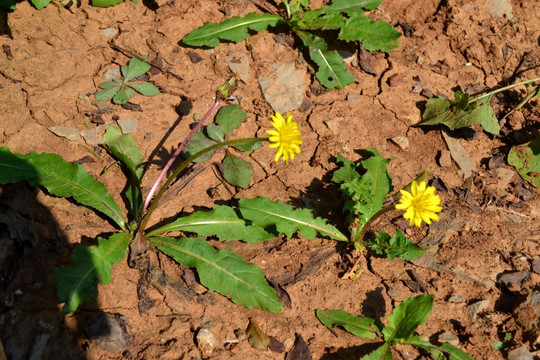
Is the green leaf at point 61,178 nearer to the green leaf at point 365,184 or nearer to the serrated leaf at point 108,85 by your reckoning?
the serrated leaf at point 108,85

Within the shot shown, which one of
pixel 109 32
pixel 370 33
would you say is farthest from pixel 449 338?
pixel 109 32

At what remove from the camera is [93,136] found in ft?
13.1

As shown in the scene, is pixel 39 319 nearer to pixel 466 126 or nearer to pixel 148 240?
pixel 148 240

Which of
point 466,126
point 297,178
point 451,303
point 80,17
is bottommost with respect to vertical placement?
point 451,303

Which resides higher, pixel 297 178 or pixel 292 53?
pixel 292 53

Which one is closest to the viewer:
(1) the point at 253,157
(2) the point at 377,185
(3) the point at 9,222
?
(3) the point at 9,222

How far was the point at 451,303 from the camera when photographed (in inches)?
141

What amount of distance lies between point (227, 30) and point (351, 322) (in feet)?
9.28

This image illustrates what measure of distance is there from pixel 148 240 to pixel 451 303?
2.24 meters

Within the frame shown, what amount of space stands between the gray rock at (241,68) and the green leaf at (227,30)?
20cm

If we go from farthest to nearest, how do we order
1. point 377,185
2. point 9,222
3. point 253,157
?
point 253,157 → point 377,185 → point 9,222

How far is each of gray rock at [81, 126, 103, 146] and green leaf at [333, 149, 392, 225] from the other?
1.92 metres

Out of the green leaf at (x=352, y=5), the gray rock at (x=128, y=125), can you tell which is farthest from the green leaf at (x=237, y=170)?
the green leaf at (x=352, y=5)

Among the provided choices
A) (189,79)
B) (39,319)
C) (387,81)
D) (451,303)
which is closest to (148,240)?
(39,319)
